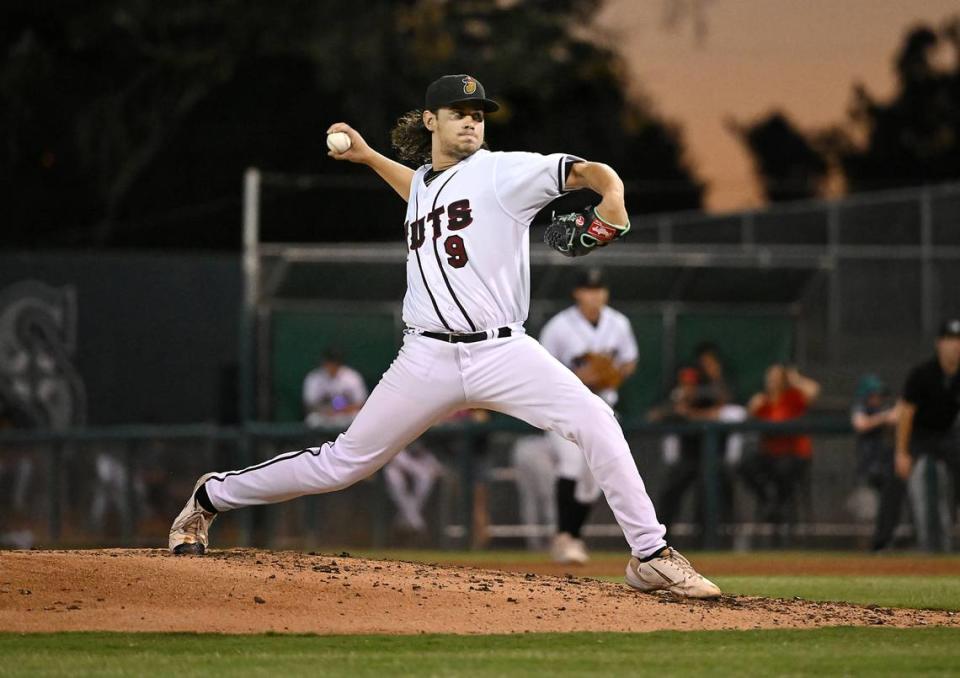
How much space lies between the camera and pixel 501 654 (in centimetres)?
587

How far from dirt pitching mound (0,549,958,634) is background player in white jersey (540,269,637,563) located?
137 inches

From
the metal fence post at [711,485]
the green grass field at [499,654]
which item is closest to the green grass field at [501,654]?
the green grass field at [499,654]

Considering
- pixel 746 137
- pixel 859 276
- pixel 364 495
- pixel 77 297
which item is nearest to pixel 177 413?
pixel 77 297

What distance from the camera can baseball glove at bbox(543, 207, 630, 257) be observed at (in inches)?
258

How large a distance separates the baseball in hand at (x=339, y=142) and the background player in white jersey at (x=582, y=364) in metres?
3.99

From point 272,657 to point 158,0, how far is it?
2188 centimetres

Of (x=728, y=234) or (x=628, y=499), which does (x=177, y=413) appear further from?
(x=628, y=499)

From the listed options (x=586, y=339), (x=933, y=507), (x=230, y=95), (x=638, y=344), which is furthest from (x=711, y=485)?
(x=230, y=95)

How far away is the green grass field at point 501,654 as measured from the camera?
17.9ft

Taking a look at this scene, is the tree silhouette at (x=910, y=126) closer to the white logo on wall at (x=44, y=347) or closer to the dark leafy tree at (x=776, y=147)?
the dark leafy tree at (x=776, y=147)

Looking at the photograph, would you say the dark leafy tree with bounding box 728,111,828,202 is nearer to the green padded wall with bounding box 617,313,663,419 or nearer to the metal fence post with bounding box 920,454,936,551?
the green padded wall with bounding box 617,313,663,419

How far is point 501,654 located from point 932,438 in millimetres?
8287

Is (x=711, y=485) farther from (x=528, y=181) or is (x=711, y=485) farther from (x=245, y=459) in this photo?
(x=528, y=181)

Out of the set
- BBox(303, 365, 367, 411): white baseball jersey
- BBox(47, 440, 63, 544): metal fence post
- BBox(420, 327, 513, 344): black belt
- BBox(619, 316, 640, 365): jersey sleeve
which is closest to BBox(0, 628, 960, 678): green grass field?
BBox(420, 327, 513, 344): black belt
